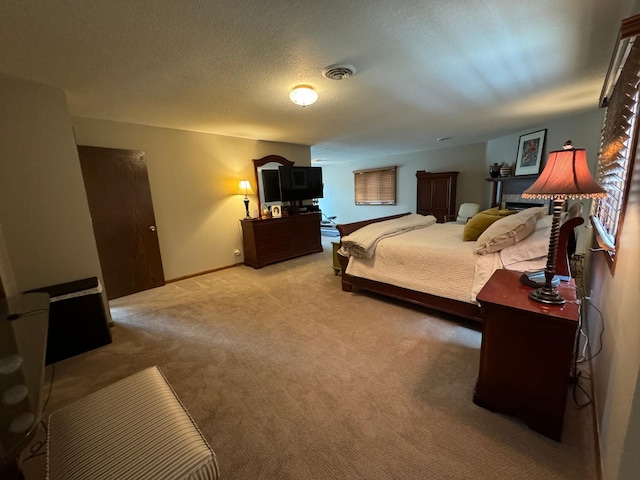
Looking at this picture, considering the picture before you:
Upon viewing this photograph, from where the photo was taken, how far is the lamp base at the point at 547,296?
128 cm

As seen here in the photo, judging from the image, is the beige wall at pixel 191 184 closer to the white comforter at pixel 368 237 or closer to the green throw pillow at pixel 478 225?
the white comforter at pixel 368 237

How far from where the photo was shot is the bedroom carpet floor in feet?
4.07

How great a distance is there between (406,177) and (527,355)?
630 cm

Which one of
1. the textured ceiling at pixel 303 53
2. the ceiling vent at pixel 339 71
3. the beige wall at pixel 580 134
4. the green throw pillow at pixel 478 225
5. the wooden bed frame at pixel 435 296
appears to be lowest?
the wooden bed frame at pixel 435 296

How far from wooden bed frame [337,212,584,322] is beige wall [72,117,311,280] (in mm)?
2190

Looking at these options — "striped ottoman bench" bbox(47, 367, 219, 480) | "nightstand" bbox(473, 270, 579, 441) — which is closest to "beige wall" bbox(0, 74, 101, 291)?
"striped ottoman bench" bbox(47, 367, 219, 480)

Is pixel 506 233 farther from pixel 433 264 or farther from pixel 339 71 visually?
pixel 339 71

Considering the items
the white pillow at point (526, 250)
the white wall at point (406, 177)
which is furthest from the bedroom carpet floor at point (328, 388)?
the white wall at point (406, 177)

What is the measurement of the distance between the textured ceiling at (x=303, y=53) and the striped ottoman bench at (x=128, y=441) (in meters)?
1.89

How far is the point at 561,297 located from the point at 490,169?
4.93 metres

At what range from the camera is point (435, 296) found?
2512mm

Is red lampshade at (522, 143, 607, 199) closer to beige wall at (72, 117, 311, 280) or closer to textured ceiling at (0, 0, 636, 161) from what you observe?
textured ceiling at (0, 0, 636, 161)

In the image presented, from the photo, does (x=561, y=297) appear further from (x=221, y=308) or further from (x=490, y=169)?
(x=490, y=169)

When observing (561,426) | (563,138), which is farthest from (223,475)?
(563,138)
